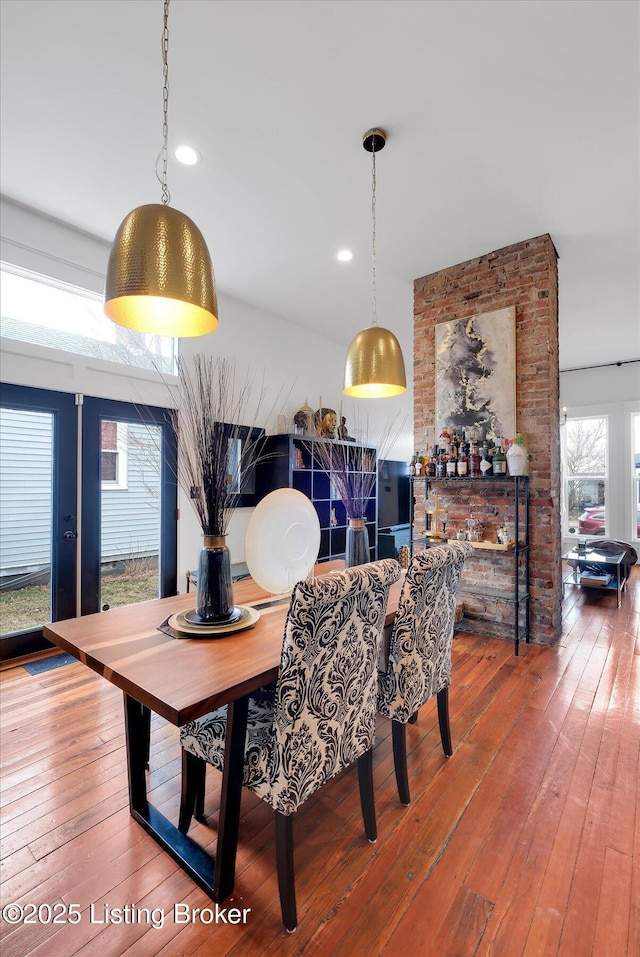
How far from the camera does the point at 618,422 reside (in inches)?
271

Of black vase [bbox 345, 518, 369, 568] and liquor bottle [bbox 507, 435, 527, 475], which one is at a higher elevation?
liquor bottle [bbox 507, 435, 527, 475]

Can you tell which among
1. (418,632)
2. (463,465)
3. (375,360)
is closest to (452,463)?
A: (463,465)

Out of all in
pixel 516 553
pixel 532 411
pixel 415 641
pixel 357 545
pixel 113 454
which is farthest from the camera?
pixel 113 454

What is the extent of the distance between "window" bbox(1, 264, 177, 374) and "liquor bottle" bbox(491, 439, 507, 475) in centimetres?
272

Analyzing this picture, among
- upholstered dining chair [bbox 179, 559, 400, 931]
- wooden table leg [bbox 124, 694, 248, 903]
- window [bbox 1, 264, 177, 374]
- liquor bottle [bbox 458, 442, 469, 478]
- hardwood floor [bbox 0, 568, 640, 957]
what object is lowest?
hardwood floor [bbox 0, 568, 640, 957]

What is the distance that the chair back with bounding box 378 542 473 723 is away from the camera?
1658 mm

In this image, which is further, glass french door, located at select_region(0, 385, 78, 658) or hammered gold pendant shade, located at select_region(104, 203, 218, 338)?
glass french door, located at select_region(0, 385, 78, 658)

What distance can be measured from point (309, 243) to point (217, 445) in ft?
8.91

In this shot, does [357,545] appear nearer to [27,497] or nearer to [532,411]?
[532,411]

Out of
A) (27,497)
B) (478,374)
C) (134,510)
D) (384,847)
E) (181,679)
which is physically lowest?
(384,847)

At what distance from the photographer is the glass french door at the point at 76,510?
3074mm

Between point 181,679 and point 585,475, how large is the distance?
7759 mm

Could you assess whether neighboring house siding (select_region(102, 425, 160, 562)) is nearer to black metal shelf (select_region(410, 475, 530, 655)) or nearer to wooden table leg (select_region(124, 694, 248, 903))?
wooden table leg (select_region(124, 694, 248, 903))

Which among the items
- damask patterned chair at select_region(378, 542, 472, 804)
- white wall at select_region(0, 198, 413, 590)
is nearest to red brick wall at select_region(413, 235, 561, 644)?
damask patterned chair at select_region(378, 542, 472, 804)
